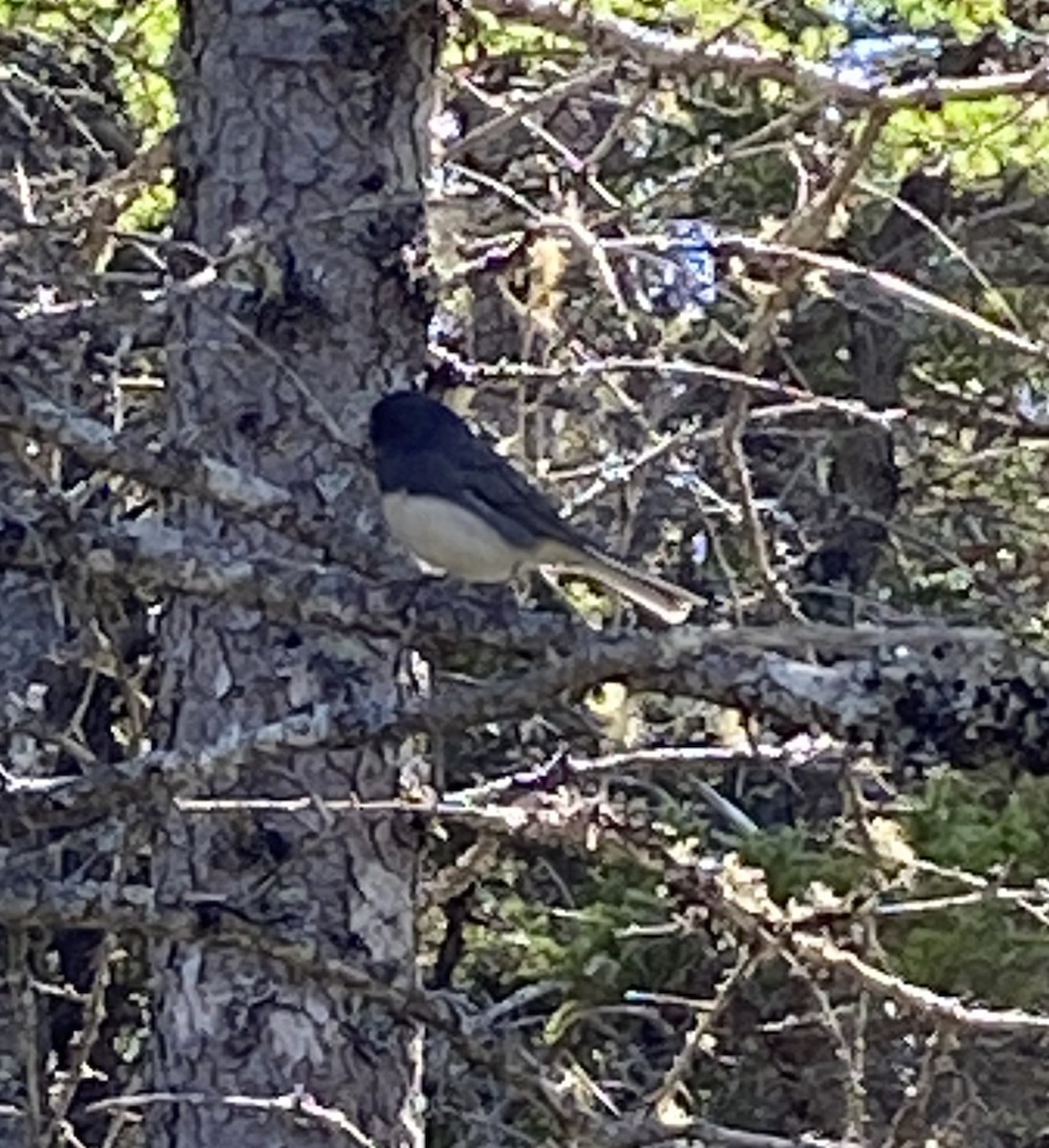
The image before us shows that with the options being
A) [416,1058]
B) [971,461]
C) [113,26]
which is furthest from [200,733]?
[113,26]

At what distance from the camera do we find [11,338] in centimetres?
407

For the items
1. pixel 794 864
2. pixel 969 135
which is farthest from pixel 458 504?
pixel 794 864

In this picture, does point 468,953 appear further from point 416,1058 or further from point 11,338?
point 11,338

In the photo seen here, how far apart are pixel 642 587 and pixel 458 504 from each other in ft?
2.35

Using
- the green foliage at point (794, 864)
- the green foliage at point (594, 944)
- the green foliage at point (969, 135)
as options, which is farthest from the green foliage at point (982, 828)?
the green foliage at point (969, 135)

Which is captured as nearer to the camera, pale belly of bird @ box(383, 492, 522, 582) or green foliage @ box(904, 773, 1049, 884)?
pale belly of bird @ box(383, 492, 522, 582)

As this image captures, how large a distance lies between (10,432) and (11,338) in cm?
14

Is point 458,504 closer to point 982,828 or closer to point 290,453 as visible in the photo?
point 290,453

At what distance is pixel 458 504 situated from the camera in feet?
19.8

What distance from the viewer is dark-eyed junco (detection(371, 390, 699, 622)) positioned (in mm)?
5809

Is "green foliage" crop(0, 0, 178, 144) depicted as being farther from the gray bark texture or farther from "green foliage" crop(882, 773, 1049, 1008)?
"green foliage" crop(882, 773, 1049, 1008)

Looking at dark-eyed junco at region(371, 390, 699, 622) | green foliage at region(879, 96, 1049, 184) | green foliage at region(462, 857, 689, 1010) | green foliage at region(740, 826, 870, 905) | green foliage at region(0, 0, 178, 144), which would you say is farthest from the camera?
green foliage at region(462, 857, 689, 1010)

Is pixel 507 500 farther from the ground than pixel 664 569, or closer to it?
farther from the ground

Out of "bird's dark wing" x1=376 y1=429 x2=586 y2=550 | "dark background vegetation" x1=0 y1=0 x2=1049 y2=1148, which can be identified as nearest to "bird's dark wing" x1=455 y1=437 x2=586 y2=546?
"bird's dark wing" x1=376 y1=429 x2=586 y2=550
